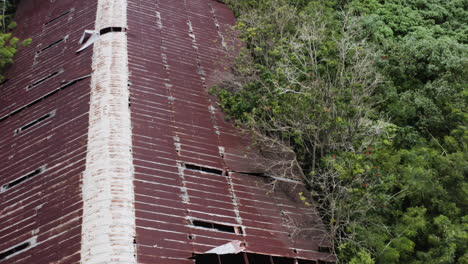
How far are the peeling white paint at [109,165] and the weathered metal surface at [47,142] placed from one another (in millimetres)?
407

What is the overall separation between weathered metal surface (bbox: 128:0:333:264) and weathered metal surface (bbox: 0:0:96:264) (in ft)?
7.66

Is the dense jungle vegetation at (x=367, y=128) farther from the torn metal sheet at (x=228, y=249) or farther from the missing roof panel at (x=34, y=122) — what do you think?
the missing roof panel at (x=34, y=122)

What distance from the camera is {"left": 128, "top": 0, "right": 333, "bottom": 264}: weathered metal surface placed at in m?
14.8

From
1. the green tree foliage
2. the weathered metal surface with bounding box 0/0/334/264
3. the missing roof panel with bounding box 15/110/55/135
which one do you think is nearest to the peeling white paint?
the weathered metal surface with bounding box 0/0/334/264

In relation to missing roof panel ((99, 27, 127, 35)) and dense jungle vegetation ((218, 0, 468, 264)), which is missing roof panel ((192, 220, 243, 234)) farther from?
missing roof panel ((99, 27, 127, 35))

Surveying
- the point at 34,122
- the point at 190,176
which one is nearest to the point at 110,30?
the point at 34,122

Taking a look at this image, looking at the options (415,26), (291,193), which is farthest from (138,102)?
(415,26)

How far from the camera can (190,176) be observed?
1681cm

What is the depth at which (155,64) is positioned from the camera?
21.5 m

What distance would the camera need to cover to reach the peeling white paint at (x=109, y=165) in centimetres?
1347

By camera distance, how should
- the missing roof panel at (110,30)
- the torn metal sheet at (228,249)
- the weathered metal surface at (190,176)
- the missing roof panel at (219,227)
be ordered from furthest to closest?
the missing roof panel at (110,30) < the missing roof panel at (219,227) < the weathered metal surface at (190,176) < the torn metal sheet at (228,249)

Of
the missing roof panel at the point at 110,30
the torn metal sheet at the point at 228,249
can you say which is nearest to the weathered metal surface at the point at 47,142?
the missing roof panel at the point at 110,30

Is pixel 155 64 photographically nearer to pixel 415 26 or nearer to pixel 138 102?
pixel 138 102

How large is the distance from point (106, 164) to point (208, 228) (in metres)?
4.45
